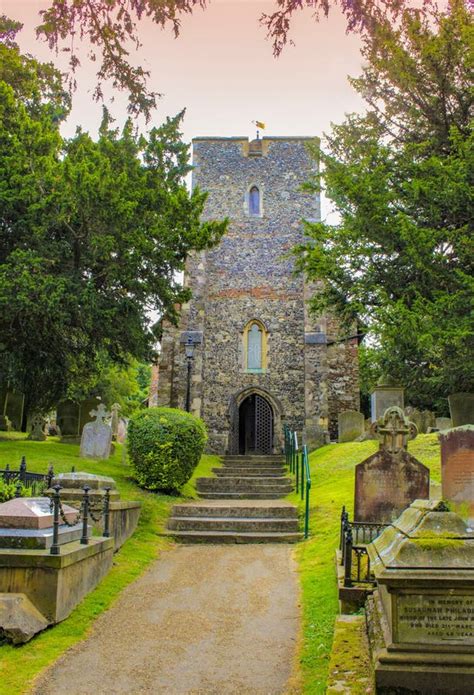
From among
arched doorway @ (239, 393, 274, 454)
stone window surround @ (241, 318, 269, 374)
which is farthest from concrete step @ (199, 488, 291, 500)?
stone window surround @ (241, 318, 269, 374)

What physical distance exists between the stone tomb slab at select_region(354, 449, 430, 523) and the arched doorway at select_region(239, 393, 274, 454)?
15.0 m

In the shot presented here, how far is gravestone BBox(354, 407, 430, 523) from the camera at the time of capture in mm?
8016

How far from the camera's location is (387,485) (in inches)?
318

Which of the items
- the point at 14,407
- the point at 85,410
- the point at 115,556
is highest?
the point at 14,407

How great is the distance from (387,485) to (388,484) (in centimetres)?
2

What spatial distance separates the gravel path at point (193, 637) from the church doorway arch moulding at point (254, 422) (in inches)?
555

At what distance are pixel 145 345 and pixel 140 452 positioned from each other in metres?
2.77

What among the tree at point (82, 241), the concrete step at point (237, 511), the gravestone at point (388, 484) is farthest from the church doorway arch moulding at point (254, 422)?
the gravestone at point (388, 484)

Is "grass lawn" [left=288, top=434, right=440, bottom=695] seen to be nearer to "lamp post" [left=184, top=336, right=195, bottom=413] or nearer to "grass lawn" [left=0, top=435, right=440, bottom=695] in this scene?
"grass lawn" [left=0, top=435, right=440, bottom=695]

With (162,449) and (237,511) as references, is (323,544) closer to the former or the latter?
(237,511)

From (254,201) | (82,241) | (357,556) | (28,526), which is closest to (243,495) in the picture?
(82,241)

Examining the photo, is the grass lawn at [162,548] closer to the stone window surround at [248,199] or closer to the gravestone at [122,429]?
the gravestone at [122,429]

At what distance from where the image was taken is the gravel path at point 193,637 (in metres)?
4.39

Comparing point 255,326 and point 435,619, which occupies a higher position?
point 255,326
